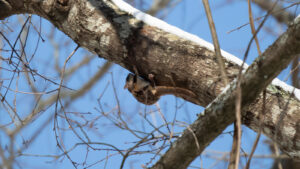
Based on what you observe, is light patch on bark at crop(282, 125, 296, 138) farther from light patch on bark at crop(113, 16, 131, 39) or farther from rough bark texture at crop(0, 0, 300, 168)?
light patch on bark at crop(113, 16, 131, 39)

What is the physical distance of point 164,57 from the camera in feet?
5.19

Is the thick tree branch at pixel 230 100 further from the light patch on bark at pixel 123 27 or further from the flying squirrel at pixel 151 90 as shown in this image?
the light patch on bark at pixel 123 27

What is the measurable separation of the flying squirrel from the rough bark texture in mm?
27

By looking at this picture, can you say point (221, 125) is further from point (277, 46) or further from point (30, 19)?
point (30, 19)

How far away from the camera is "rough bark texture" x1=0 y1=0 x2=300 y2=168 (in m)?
1.41

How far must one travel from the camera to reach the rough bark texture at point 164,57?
1.41 metres

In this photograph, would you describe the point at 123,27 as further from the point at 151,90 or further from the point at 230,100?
the point at 230,100

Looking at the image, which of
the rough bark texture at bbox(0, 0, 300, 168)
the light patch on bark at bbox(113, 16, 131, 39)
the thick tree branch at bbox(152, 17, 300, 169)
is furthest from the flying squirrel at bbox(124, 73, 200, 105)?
the thick tree branch at bbox(152, 17, 300, 169)

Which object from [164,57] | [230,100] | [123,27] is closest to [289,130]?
[230,100]

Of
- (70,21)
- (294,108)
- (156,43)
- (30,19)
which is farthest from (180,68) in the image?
(30,19)

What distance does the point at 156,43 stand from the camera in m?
1.62

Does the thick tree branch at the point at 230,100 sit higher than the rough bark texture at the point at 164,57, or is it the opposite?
the rough bark texture at the point at 164,57

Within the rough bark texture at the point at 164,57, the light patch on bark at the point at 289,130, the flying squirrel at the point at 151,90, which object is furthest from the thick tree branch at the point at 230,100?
the flying squirrel at the point at 151,90

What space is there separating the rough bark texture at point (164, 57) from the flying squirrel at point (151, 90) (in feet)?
0.09
